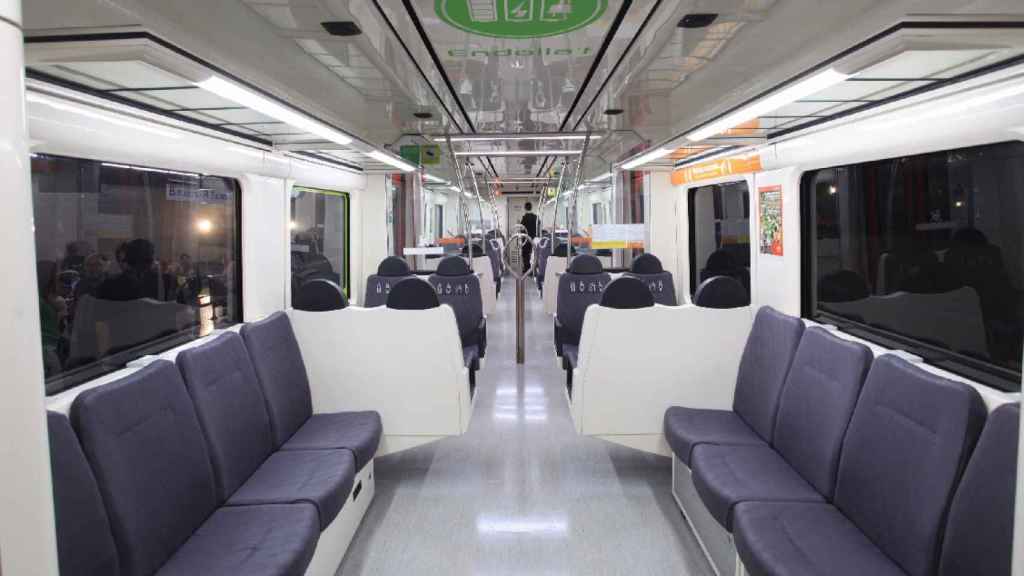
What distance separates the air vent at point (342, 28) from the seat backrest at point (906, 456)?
2471mm

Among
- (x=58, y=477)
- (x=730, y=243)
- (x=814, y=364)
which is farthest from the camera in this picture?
(x=730, y=243)

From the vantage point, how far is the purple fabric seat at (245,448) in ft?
8.57

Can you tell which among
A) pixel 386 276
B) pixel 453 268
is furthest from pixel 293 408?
pixel 453 268

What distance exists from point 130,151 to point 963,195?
4.57 m

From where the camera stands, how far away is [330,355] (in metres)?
3.85

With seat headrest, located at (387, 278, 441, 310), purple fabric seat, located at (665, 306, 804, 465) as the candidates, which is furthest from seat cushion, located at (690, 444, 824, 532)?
seat headrest, located at (387, 278, 441, 310)

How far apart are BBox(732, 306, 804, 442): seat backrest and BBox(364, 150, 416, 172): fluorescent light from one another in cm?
308

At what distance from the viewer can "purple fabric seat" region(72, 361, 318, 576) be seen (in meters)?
1.96

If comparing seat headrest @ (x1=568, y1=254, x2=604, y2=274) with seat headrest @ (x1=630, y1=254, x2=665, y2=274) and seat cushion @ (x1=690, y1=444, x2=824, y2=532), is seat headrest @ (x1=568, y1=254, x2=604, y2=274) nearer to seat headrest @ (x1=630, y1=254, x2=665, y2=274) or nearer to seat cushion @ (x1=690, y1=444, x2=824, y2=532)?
seat headrest @ (x1=630, y1=254, x2=665, y2=274)

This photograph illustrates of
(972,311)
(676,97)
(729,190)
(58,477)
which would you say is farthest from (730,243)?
(58,477)

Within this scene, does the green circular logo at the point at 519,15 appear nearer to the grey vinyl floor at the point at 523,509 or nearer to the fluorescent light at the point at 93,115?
the fluorescent light at the point at 93,115

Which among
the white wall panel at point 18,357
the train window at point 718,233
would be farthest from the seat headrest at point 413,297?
the train window at point 718,233

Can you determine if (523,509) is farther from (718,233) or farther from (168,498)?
(718,233)

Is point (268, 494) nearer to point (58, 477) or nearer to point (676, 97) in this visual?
point (58, 477)
